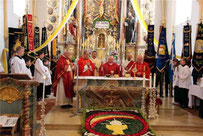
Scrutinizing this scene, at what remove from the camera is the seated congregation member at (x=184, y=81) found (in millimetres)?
7232

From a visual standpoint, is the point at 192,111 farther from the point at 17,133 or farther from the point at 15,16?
the point at 15,16

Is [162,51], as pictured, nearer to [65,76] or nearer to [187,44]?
[187,44]

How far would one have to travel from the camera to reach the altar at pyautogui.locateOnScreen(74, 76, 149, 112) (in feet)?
19.4

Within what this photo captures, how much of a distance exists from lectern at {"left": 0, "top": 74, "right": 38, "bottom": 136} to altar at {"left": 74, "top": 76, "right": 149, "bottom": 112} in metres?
2.24

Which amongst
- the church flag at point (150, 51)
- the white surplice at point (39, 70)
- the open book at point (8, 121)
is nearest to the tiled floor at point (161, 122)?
the open book at point (8, 121)

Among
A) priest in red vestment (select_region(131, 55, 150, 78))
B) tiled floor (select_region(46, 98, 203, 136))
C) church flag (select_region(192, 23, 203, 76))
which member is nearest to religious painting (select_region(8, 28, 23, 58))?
→ tiled floor (select_region(46, 98, 203, 136))

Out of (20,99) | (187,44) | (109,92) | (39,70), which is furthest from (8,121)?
(187,44)

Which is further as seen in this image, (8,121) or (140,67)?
(140,67)

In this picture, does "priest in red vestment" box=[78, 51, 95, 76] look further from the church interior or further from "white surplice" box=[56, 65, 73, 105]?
"white surplice" box=[56, 65, 73, 105]

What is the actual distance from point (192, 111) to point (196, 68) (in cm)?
146

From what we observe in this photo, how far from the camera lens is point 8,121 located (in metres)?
3.45

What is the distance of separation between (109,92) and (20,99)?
296cm

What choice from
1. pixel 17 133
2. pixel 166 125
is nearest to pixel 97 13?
pixel 166 125

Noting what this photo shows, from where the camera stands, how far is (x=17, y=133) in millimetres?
3588
